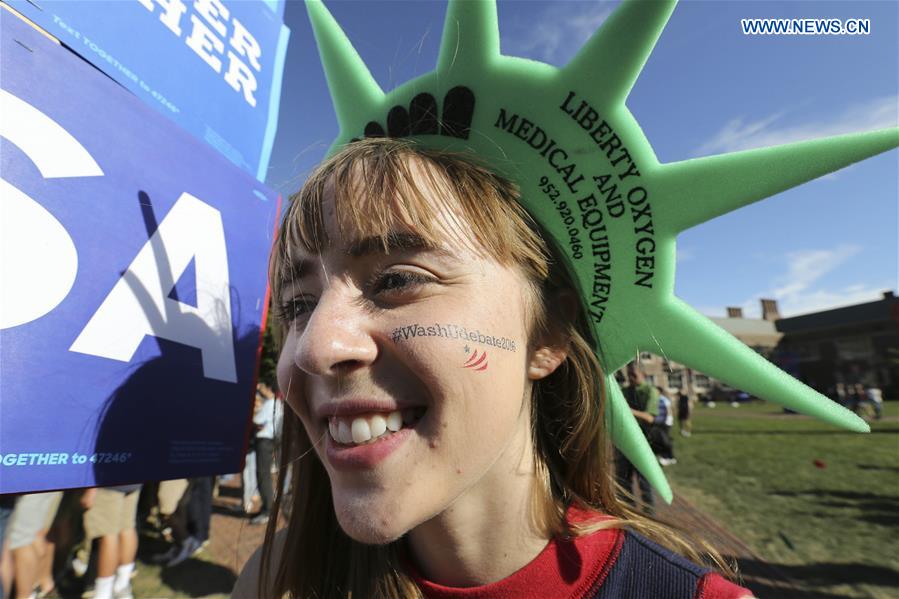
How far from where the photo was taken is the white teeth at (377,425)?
122 cm

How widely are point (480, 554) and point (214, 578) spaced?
4.72 metres

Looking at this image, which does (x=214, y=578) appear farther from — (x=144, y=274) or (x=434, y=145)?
(x=434, y=145)

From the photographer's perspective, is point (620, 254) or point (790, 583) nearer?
point (620, 254)

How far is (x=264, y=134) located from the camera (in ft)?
6.51

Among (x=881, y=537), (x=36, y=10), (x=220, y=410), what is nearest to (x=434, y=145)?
(x=36, y=10)

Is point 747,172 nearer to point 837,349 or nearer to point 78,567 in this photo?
point 78,567

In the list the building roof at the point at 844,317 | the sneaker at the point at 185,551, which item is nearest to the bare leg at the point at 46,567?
the sneaker at the point at 185,551

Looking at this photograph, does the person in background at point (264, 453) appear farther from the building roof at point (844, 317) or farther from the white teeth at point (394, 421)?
the building roof at point (844, 317)

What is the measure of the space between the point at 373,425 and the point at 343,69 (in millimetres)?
1290

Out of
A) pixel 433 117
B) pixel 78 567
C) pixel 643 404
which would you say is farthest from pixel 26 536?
pixel 643 404

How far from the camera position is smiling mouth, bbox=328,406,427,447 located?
4.00 ft

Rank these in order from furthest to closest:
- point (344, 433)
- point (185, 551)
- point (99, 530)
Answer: point (185, 551), point (99, 530), point (344, 433)

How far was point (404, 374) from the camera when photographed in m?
1.24

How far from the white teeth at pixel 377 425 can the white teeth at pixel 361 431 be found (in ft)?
0.04
